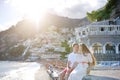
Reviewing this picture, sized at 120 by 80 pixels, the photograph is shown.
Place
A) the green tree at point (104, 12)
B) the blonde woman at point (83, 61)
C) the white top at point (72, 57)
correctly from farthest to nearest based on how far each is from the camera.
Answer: the green tree at point (104, 12) → the white top at point (72, 57) → the blonde woman at point (83, 61)

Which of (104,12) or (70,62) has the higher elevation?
(104,12)

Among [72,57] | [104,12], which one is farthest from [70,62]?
[104,12]

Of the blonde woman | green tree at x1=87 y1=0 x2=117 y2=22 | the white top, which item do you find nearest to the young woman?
the white top

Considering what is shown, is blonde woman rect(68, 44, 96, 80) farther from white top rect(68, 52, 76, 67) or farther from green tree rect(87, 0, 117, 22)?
green tree rect(87, 0, 117, 22)

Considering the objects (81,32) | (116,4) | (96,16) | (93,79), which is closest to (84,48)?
(93,79)

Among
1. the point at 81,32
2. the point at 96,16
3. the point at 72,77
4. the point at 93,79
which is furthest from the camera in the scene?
the point at 96,16

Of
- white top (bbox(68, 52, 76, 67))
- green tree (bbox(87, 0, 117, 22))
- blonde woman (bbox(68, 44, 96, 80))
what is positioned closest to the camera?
blonde woman (bbox(68, 44, 96, 80))

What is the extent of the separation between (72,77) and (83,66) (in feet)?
1.84

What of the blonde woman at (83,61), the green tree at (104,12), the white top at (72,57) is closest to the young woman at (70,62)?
the white top at (72,57)

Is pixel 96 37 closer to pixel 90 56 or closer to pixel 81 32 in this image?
pixel 81 32

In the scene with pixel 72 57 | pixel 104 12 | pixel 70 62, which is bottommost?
pixel 70 62

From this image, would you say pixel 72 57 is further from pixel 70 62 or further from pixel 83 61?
pixel 83 61

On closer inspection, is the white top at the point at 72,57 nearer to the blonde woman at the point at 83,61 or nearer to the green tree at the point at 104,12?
the blonde woman at the point at 83,61

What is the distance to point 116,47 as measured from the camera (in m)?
62.6
